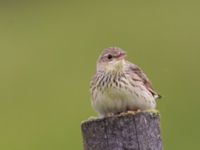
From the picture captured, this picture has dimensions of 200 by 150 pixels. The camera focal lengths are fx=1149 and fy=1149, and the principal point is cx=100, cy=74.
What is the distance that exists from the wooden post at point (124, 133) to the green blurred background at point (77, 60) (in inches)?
311

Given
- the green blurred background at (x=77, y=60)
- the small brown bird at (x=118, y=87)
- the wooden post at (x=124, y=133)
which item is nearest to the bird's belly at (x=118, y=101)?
the small brown bird at (x=118, y=87)

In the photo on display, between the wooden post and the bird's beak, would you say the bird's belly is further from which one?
the wooden post

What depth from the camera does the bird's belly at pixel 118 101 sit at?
982 cm

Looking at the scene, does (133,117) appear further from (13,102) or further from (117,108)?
(13,102)

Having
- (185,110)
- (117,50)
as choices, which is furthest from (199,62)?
(117,50)

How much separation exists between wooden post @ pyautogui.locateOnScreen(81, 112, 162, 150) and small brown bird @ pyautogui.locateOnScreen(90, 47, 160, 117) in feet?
3.77

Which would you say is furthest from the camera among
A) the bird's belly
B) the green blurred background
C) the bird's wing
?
the green blurred background

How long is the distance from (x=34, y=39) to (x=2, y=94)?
4579mm

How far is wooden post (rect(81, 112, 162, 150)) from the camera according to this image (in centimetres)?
842

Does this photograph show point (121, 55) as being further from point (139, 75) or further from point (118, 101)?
point (118, 101)

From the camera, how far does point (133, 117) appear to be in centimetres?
851

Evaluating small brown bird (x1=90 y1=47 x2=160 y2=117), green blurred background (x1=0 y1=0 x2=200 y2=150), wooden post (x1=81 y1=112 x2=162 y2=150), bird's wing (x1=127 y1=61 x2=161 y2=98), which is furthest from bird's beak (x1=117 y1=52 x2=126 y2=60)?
green blurred background (x1=0 y1=0 x2=200 y2=150)

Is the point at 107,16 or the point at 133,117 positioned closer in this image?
the point at 133,117

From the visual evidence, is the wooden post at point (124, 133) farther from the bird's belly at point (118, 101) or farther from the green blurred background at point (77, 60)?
the green blurred background at point (77, 60)
